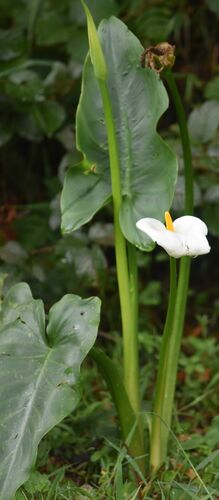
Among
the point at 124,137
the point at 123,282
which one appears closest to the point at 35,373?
the point at 123,282

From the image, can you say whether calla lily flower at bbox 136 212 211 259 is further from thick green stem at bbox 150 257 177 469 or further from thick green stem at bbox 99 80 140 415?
thick green stem at bbox 150 257 177 469

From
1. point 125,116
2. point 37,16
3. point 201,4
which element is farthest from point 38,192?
point 125,116

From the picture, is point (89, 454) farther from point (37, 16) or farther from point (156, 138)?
point (37, 16)

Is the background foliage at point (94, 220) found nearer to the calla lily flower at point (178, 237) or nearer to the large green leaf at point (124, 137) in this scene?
the large green leaf at point (124, 137)

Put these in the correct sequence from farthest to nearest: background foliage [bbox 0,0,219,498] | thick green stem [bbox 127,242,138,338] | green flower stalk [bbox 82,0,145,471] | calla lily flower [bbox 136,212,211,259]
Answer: background foliage [bbox 0,0,219,498] < thick green stem [bbox 127,242,138,338] < green flower stalk [bbox 82,0,145,471] < calla lily flower [bbox 136,212,211,259]

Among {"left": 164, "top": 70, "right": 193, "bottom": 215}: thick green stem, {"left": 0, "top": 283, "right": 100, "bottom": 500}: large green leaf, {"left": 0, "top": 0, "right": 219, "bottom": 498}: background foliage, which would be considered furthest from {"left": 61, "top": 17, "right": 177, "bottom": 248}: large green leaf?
{"left": 0, "top": 0, "right": 219, "bottom": 498}: background foliage

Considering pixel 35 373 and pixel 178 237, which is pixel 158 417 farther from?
pixel 178 237

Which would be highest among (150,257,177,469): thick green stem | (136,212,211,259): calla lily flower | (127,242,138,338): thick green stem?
(136,212,211,259): calla lily flower
